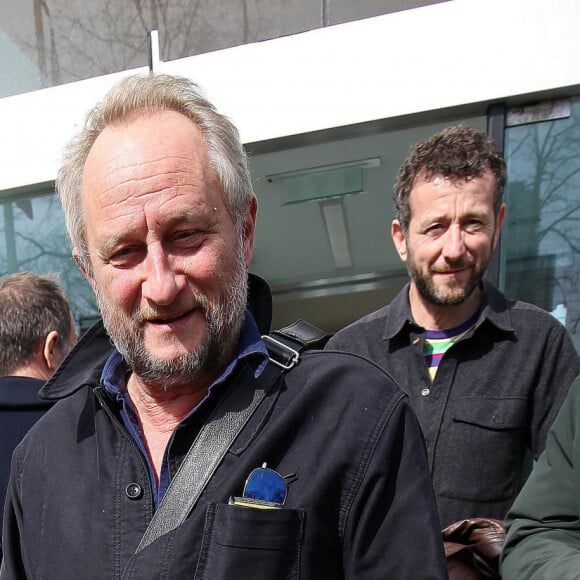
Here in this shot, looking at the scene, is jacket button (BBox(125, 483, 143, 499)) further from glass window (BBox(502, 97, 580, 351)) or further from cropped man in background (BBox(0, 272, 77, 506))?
glass window (BBox(502, 97, 580, 351))

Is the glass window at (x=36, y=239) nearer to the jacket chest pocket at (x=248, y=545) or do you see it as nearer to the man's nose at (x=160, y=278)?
the man's nose at (x=160, y=278)

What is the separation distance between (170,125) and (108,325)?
1.35 ft

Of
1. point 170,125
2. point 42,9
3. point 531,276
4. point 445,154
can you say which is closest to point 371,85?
point 531,276

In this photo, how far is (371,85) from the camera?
15.0ft

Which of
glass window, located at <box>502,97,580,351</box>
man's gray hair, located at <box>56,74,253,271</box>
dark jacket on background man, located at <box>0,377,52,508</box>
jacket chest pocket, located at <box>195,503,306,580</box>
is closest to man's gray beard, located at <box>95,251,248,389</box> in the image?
man's gray hair, located at <box>56,74,253,271</box>

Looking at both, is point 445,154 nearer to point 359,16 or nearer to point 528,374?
point 528,374

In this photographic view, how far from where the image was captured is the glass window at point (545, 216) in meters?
4.15

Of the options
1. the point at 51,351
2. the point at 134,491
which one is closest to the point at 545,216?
the point at 51,351

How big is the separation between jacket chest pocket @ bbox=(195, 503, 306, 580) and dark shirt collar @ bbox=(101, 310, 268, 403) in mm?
247

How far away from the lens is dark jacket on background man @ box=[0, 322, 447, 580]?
46.3 inches

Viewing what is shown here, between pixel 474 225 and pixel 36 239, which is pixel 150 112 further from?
pixel 36 239

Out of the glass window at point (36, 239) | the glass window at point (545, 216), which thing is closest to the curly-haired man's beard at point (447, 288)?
the glass window at point (545, 216)

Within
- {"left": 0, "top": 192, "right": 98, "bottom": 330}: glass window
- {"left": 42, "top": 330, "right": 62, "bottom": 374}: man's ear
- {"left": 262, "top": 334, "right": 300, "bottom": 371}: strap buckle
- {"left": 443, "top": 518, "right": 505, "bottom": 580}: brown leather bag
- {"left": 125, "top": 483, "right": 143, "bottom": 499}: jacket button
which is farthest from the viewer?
{"left": 0, "top": 192, "right": 98, "bottom": 330}: glass window

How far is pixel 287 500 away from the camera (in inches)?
48.1
